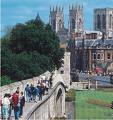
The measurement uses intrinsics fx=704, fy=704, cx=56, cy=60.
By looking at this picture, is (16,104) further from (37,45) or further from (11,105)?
(37,45)

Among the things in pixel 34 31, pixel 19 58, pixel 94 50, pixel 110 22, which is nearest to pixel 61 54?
pixel 34 31

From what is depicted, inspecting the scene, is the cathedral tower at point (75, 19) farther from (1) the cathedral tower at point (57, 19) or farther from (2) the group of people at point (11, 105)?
(2) the group of people at point (11, 105)

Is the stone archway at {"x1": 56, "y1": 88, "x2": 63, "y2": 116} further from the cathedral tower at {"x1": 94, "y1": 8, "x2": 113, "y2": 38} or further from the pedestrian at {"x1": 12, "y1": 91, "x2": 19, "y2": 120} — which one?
the cathedral tower at {"x1": 94, "y1": 8, "x2": 113, "y2": 38}

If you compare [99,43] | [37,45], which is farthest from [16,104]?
[99,43]

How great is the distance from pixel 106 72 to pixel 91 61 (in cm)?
461

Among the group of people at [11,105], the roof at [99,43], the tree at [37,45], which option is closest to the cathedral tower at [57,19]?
the roof at [99,43]

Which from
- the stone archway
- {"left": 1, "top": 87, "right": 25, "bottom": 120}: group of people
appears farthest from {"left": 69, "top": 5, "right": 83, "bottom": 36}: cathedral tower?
{"left": 1, "top": 87, "right": 25, "bottom": 120}: group of people

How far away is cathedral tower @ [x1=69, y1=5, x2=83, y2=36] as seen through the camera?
17462 centimetres

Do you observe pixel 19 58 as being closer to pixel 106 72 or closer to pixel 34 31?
pixel 34 31

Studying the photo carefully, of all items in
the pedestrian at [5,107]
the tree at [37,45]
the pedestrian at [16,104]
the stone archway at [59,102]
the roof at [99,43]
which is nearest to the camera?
the pedestrian at [5,107]

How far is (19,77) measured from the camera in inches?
1620

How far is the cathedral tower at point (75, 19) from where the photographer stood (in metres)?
175

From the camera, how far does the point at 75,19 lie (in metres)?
177

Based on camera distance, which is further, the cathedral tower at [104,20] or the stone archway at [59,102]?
the cathedral tower at [104,20]
